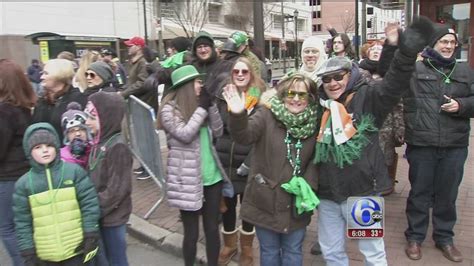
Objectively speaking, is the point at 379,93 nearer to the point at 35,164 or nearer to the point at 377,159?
the point at 377,159

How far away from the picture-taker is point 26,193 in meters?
2.79

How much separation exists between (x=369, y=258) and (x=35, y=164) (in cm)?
221

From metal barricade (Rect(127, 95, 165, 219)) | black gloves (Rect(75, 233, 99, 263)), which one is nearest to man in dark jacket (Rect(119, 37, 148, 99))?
metal barricade (Rect(127, 95, 165, 219))

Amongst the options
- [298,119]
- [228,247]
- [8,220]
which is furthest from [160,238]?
[298,119]

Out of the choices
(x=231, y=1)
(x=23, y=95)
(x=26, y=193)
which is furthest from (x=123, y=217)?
(x=231, y=1)

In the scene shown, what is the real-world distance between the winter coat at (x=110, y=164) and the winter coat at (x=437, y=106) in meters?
2.35

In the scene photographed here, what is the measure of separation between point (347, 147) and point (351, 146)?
25mm

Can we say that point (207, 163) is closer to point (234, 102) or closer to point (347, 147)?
point (234, 102)

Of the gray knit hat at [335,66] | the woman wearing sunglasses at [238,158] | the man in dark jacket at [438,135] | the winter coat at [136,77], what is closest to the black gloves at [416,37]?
the gray knit hat at [335,66]

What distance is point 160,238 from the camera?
4645 millimetres

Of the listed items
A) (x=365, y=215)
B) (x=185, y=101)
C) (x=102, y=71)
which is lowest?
(x=365, y=215)

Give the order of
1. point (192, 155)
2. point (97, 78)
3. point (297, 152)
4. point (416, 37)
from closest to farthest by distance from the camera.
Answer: point (416, 37) → point (297, 152) → point (192, 155) → point (97, 78)

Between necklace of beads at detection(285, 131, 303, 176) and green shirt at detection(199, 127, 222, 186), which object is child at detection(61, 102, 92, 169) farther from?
necklace of beads at detection(285, 131, 303, 176)

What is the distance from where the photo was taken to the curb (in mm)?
4305
